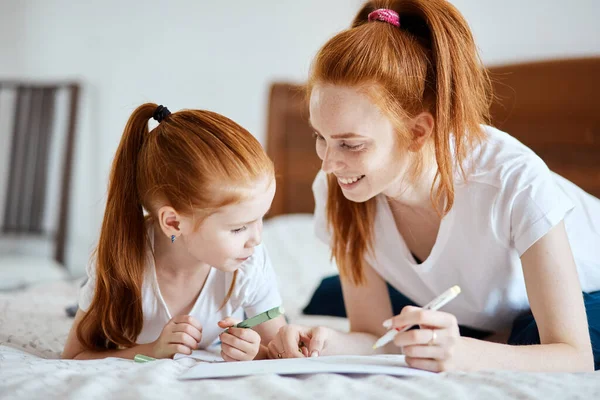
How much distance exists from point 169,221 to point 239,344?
Answer: 0.22m

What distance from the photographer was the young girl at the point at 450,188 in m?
0.97

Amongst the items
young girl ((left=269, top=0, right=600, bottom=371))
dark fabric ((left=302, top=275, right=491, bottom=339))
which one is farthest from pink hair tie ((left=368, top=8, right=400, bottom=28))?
dark fabric ((left=302, top=275, right=491, bottom=339))

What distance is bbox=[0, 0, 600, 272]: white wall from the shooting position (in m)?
2.63

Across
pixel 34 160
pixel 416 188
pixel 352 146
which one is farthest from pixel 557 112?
pixel 34 160

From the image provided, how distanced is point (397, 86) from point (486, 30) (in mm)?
1296

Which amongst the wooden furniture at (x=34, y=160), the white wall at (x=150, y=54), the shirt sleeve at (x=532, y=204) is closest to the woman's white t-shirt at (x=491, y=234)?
the shirt sleeve at (x=532, y=204)

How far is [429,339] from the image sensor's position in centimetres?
81

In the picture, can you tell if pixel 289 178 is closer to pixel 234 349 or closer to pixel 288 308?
pixel 288 308

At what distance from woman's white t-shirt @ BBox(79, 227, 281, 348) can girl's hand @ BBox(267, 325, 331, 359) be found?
0.32 ft

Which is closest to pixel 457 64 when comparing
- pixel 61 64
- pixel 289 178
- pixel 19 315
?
pixel 19 315

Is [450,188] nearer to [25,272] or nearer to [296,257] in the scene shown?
[296,257]

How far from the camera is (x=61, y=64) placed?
9.71 feet

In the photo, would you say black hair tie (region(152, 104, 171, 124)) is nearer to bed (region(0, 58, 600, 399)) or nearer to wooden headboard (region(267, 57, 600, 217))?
bed (region(0, 58, 600, 399))

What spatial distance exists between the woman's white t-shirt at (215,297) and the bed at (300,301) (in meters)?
0.17
